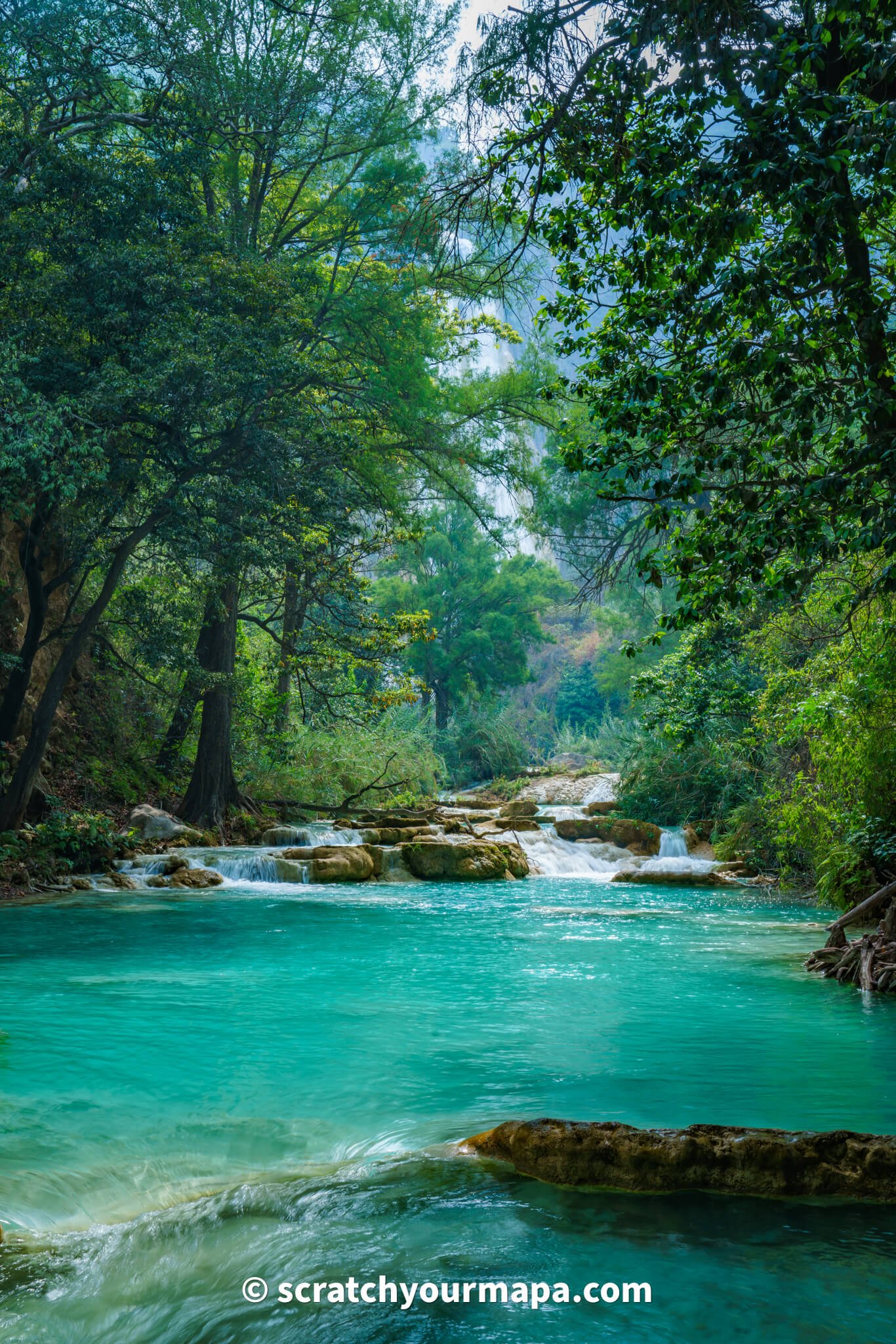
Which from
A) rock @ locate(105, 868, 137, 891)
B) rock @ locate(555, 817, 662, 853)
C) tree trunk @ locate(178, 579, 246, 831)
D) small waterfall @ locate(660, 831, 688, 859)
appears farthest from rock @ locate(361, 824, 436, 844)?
rock @ locate(105, 868, 137, 891)

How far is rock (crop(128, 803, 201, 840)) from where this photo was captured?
54.4 feet

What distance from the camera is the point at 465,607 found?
4031 centimetres

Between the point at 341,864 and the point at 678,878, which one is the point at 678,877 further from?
the point at 341,864

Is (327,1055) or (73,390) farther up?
(73,390)

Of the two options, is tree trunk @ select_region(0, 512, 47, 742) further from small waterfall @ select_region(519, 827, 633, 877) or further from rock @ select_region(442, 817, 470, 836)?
small waterfall @ select_region(519, 827, 633, 877)

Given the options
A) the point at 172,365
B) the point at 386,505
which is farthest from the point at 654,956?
the point at 386,505

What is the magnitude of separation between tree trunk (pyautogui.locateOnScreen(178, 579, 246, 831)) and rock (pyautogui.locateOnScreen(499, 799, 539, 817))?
7149 mm

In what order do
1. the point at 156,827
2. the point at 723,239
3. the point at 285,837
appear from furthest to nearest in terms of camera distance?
the point at 285,837 → the point at 156,827 → the point at 723,239

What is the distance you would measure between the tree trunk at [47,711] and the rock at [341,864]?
4.51 meters

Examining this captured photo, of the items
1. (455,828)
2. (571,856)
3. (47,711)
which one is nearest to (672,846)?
(571,856)

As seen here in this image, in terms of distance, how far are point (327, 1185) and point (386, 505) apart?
14.4 meters

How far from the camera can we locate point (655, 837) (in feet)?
62.0

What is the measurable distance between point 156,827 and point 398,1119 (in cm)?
1308

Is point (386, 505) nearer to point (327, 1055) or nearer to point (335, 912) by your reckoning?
point (335, 912)
